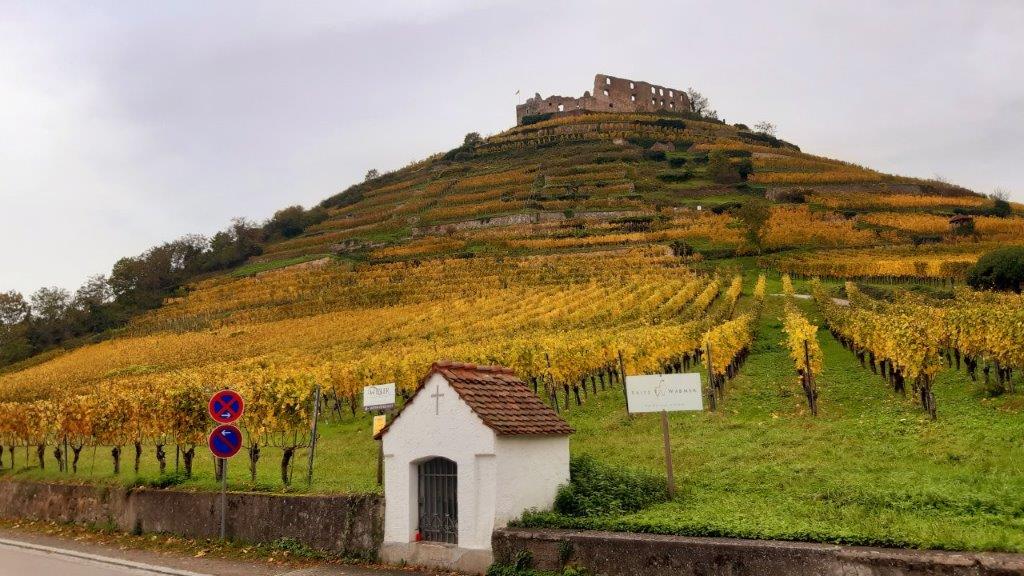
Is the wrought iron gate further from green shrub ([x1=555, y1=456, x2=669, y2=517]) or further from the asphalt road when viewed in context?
the asphalt road

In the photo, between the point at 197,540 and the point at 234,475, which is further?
the point at 234,475

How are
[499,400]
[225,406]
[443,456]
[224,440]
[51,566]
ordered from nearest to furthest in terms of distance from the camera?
[443,456]
[499,400]
[51,566]
[224,440]
[225,406]

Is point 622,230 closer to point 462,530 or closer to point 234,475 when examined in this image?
point 234,475

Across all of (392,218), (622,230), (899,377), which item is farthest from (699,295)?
(392,218)

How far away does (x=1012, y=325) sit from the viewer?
66.3 ft

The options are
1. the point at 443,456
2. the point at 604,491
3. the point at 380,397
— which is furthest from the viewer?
the point at 380,397

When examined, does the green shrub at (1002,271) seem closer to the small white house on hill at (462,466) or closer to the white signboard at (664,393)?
the white signboard at (664,393)

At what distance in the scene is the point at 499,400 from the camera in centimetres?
1150

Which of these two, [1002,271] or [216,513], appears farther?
[1002,271]

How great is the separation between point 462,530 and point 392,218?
342ft

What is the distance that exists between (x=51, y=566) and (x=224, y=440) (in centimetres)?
348

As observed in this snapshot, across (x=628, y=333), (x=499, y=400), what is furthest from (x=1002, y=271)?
(x=499, y=400)

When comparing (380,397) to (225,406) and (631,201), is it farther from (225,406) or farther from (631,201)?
(631,201)

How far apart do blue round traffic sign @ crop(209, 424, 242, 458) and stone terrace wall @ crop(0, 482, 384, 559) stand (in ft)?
2.57
